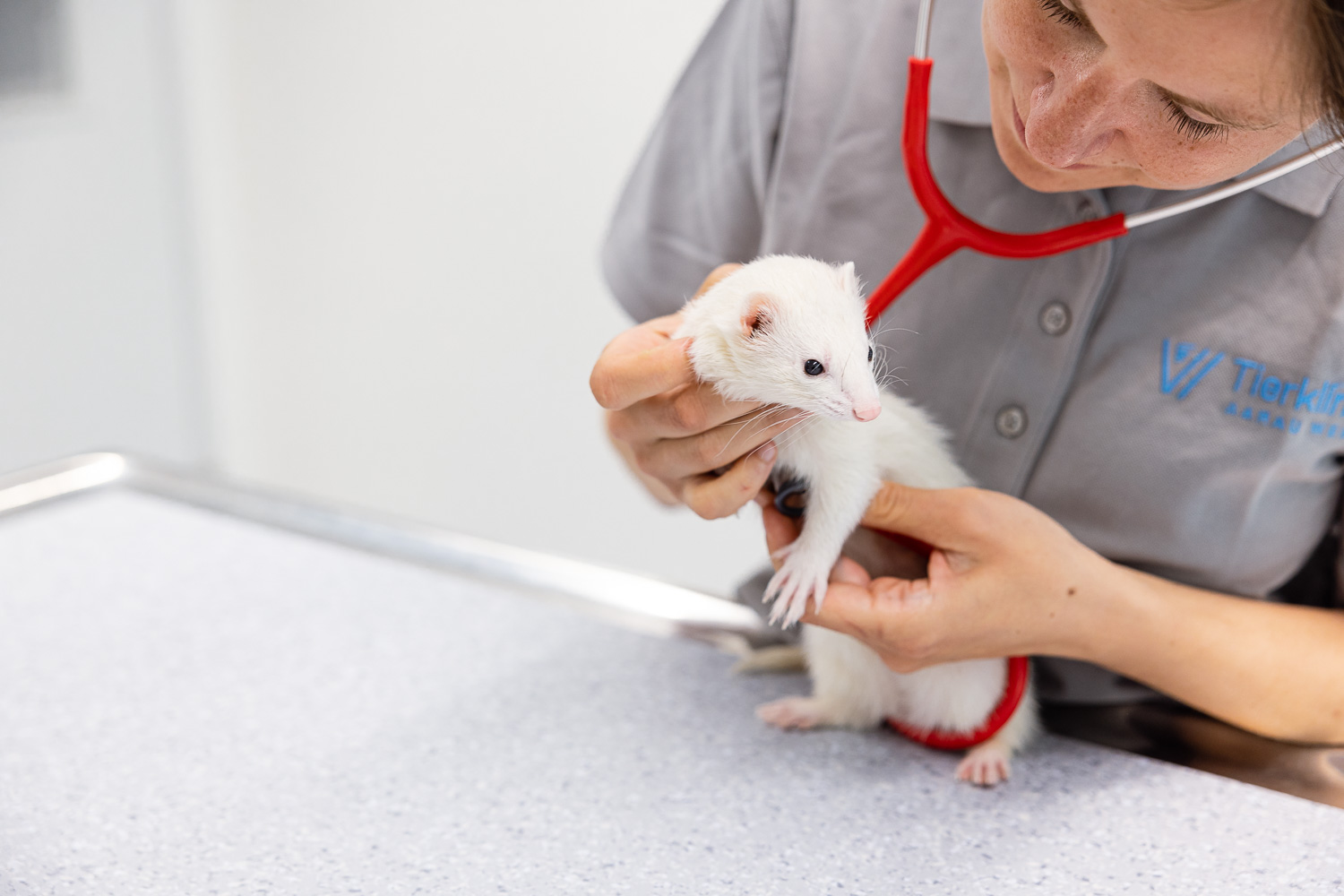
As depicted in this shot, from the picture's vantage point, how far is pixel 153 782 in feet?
2.69

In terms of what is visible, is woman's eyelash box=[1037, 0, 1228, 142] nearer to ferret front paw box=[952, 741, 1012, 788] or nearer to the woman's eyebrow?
the woman's eyebrow

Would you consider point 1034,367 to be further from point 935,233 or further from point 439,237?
point 439,237

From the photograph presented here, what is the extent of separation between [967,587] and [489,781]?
1.28 feet

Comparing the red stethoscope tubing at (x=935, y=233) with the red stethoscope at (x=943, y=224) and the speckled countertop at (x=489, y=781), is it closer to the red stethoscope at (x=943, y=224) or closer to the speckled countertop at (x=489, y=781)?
the red stethoscope at (x=943, y=224)

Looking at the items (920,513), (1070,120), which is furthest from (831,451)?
(1070,120)

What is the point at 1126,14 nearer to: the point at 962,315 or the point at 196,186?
the point at 962,315

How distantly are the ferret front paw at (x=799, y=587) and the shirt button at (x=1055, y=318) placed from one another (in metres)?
0.28

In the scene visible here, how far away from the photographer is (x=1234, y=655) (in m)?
0.90

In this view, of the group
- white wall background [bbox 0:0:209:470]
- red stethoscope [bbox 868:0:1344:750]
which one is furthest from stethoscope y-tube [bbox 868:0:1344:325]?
white wall background [bbox 0:0:209:470]

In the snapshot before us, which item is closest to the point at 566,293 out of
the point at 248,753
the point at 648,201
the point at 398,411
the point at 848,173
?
the point at 398,411

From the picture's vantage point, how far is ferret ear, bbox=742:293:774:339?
2.38 ft

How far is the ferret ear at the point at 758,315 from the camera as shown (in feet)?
2.38

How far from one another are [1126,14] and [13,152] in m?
2.62

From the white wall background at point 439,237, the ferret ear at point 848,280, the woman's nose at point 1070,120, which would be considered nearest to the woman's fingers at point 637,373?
the ferret ear at point 848,280
